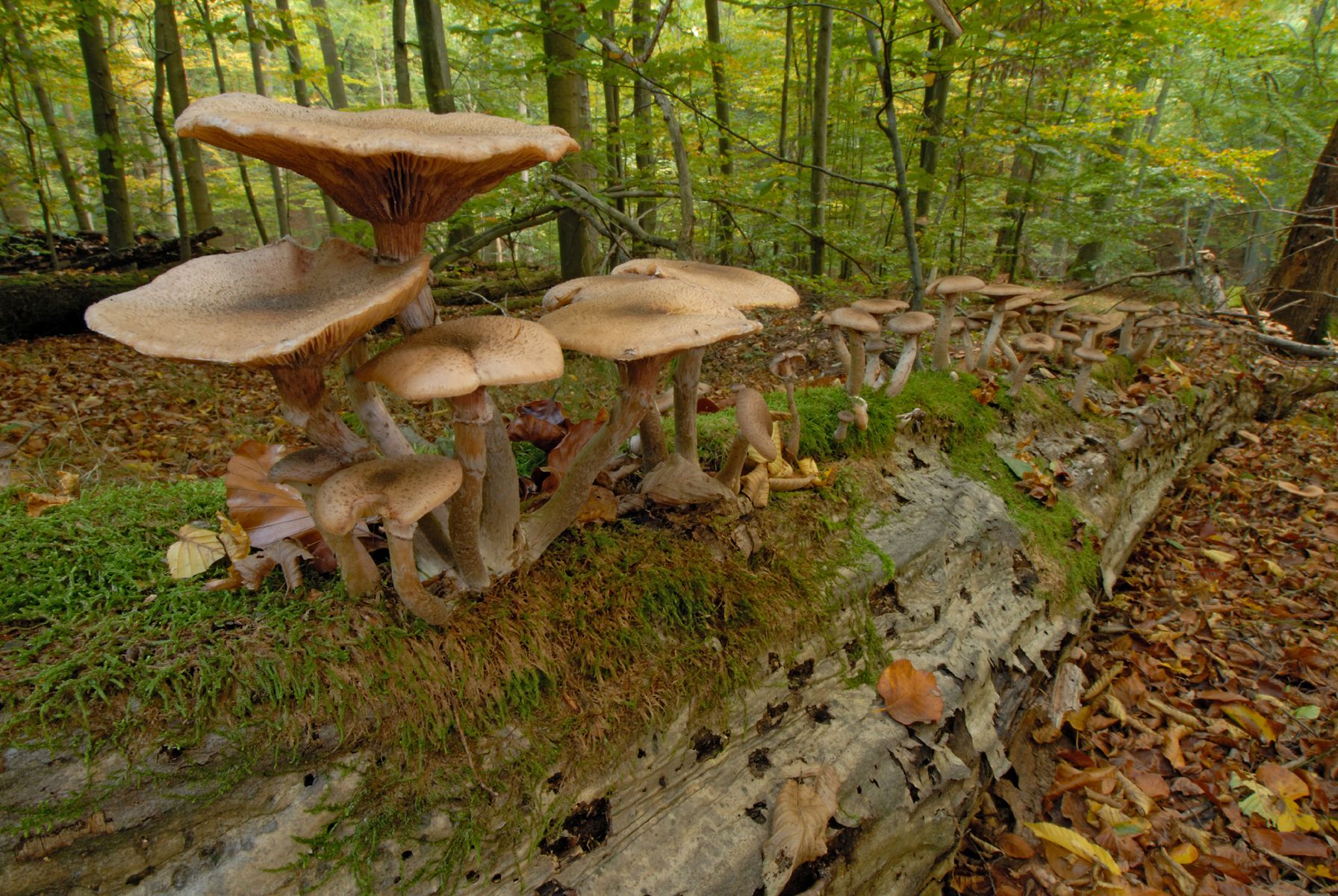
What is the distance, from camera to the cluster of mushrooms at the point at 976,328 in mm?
3291

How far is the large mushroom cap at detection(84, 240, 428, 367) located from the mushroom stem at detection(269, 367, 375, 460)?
2.2 inches

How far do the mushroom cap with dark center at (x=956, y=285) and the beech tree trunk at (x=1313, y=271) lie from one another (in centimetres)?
622

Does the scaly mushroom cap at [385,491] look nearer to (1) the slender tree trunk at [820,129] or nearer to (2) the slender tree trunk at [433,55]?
(2) the slender tree trunk at [433,55]

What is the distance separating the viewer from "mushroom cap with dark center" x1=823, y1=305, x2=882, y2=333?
2.93 m

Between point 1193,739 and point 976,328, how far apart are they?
3.01 meters

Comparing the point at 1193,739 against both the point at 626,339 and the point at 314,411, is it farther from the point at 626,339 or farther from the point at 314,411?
Answer: the point at 314,411

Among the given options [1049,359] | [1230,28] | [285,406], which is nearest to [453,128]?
[285,406]

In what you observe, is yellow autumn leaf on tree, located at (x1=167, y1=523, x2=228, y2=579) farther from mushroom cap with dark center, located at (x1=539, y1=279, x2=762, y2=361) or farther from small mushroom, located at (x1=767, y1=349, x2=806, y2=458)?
small mushroom, located at (x1=767, y1=349, x2=806, y2=458)

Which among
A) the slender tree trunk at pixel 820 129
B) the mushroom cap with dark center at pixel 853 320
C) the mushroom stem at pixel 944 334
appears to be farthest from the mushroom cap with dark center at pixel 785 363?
the slender tree trunk at pixel 820 129

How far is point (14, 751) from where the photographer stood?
1.53m

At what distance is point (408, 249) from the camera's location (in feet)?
6.15

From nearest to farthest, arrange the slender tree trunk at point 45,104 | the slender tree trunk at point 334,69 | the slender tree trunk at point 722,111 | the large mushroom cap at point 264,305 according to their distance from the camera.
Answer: the large mushroom cap at point 264,305 < the slender tree trunk at point 722,111 < the slender tree trunk at point 45,104 < the slender tree trunk at point 334,69

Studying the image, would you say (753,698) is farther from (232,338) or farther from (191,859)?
(232,338)

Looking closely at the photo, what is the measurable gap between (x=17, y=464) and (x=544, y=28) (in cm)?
514
